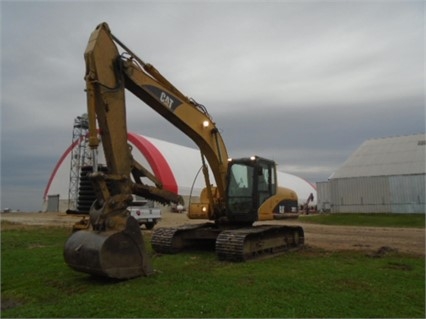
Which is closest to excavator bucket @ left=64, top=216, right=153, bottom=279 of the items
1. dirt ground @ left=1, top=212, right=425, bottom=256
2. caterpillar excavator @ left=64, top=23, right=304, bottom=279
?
caterpillar excavator @ left=64, top=23, right=304, bottom=279

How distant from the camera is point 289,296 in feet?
21.5

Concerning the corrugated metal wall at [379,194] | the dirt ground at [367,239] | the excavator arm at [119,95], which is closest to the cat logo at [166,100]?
the excavator arm at [119,95]

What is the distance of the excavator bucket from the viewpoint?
7.20 m

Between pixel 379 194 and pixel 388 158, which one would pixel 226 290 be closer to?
pixel 379 194

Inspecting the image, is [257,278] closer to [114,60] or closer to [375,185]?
[114,60]

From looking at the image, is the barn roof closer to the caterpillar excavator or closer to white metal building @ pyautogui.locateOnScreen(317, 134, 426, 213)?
white metal building @ pyautogui.locateOnScreen(317, 134, 426, 213)

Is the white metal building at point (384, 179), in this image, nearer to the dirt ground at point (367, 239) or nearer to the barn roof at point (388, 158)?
the barn roof at point (388, 158)

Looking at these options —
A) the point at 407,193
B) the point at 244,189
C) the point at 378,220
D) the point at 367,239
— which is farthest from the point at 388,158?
the point at 244,189

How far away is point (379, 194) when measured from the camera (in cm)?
3497

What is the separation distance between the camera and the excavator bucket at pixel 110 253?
720cm

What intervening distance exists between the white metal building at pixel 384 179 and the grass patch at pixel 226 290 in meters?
25.3

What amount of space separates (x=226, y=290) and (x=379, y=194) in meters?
31.3

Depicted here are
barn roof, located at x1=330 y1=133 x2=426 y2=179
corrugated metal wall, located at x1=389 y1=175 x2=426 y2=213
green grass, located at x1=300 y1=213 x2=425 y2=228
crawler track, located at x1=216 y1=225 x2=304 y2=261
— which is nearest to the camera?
crawler track, located at x1=216 y1=225 x2=304 y2=261

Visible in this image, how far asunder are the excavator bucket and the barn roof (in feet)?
106
